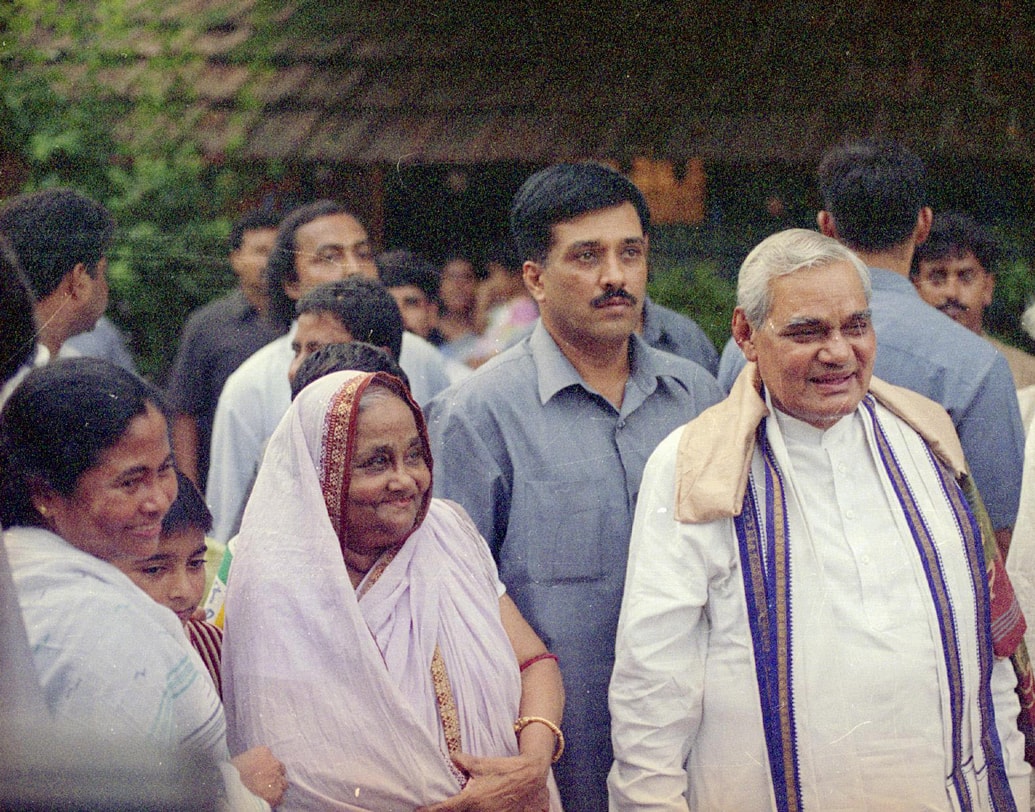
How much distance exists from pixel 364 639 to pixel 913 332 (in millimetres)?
1569

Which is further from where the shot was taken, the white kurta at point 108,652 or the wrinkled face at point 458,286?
the wrinkled face at point 458,286

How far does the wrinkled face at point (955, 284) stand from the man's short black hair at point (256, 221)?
2.46 m

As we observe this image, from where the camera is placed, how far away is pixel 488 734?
2.49 meters

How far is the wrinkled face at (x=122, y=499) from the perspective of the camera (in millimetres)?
2330

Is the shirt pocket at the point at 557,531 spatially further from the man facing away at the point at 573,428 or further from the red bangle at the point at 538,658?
the red bangle at the point at 538,658

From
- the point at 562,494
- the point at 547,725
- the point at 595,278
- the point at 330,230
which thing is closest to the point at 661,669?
the point at 547,725

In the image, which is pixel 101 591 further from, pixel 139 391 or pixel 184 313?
pixel 184 313

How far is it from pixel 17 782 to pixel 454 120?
3058 millimetres

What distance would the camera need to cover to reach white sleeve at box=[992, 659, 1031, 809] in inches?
102

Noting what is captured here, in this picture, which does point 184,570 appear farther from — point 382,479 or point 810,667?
point 810,667

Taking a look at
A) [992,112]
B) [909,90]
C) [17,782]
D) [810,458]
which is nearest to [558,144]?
[909,90]

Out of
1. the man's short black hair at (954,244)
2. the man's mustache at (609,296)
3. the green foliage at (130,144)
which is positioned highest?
the green foliage at (130,144)

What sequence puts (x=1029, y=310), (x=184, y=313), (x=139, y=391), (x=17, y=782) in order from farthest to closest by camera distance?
(x=184, y=313)
(x=1029, y=310)
(x=139, y=391)
(x=17, y=782)

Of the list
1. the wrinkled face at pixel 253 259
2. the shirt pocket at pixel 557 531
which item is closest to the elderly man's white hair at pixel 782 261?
the shirt pocket at pixel 557 531
